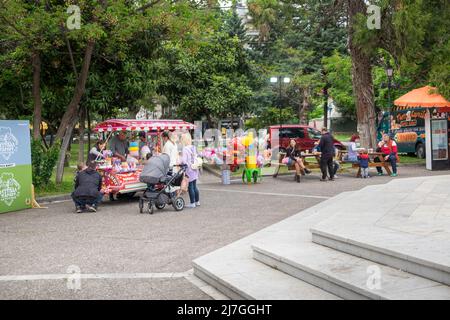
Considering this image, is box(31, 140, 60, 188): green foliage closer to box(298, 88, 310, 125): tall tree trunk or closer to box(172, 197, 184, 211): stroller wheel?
box(172, 197, 184, 211): stroller wheel

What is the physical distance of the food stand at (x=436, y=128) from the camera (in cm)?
2375

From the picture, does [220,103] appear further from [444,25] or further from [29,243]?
[29,243]

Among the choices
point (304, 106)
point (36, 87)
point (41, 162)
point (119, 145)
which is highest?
point (304, 106)

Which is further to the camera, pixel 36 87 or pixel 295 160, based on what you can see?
pixel 295 160

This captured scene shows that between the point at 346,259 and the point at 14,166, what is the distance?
1021cm

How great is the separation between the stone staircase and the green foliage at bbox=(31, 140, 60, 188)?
9190 mm

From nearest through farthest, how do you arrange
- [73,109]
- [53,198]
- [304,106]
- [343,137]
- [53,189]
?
[53,198]
[53,189]
[73,109]
[304,106]
[343,137]

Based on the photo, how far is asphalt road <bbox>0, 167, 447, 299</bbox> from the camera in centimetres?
740

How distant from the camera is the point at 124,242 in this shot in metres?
10.2

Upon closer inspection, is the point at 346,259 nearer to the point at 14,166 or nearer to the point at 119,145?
the point at 14,166

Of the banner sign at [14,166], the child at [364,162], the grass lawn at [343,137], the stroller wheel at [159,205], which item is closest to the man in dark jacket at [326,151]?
the child at [364,162]

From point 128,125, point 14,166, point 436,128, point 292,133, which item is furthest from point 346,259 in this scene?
point 292,133

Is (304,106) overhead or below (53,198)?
overhead

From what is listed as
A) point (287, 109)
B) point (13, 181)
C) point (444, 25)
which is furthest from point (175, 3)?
point (287, 109)
